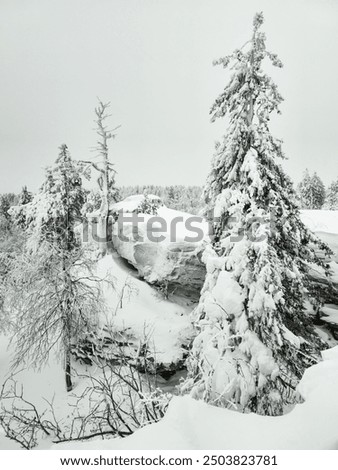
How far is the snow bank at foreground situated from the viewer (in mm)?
2285

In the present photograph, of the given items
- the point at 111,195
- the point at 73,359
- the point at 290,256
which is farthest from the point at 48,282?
the point at 290,256

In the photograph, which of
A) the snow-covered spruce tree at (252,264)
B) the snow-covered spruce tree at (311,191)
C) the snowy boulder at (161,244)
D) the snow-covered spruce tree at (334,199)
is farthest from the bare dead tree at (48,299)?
the snow-covered spruce tree at (311,191)

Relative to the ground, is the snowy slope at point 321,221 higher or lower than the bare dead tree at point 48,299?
higher

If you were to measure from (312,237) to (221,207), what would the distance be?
3.02 meters

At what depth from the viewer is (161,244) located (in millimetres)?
14500

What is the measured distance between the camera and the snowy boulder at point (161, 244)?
13984 millimetres

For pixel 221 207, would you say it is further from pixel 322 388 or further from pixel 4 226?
pixel 4 226

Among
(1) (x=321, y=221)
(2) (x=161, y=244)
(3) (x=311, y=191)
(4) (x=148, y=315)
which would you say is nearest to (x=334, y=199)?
(3) (x=311, y=191)

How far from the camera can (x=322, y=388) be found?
2604 millimetres

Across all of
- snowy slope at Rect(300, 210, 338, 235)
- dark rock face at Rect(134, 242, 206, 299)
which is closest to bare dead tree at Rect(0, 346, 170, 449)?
dark rock face at Rect(134, 242, 206, 299)

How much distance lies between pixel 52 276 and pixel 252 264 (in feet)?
26.9

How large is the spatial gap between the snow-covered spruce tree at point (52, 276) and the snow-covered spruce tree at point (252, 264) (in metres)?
6.17

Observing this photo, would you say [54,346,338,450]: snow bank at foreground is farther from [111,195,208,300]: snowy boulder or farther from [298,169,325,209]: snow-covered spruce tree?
[298,169,325,209]: snow-covered spruce tree

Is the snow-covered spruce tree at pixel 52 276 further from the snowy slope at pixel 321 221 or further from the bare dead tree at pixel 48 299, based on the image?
the snowy slope at pixel 321 221
